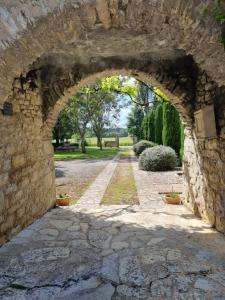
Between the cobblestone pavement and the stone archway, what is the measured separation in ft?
1.50

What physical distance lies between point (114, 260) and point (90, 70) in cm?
347

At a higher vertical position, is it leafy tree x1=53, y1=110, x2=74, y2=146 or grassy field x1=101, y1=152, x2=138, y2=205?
leafy tree x1=53, y1=110, x2=74, y2=146

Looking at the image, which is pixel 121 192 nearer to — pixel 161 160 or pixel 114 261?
pixel 161 160

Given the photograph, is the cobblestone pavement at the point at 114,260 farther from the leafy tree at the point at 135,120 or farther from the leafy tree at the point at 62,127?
the leafy tree at the point at 135,120

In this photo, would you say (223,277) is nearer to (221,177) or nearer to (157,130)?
(221,177)

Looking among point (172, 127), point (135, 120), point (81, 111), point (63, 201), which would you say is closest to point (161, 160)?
point (172, 127)

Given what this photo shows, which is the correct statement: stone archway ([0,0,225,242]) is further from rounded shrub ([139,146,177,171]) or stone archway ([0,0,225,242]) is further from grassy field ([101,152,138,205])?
rounded shrub ([139,146,177,171])

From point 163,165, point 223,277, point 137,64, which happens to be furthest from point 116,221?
point 163,165

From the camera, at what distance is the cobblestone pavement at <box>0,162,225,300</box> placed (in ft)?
9.15

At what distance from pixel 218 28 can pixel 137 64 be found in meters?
2.68

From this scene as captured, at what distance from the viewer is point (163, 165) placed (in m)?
12.7

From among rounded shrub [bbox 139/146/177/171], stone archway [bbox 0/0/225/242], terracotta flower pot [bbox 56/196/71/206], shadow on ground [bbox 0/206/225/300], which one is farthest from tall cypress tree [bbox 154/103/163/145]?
shadow on ground [bbox 0/206/225/300]

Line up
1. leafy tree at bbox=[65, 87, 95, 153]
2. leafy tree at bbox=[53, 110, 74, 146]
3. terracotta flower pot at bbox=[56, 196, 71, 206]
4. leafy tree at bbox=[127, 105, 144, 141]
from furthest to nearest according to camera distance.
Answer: leafy tree at bbox=[127, 105, 144, 141]
leafy tree at bbox=[53, 110, 74, 146]
leafy tree at bbox=[65, 87, 95, 153]
terracotta flower pot at bbox=[56, 196, 71, 206]

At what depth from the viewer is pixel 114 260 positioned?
348 cm
